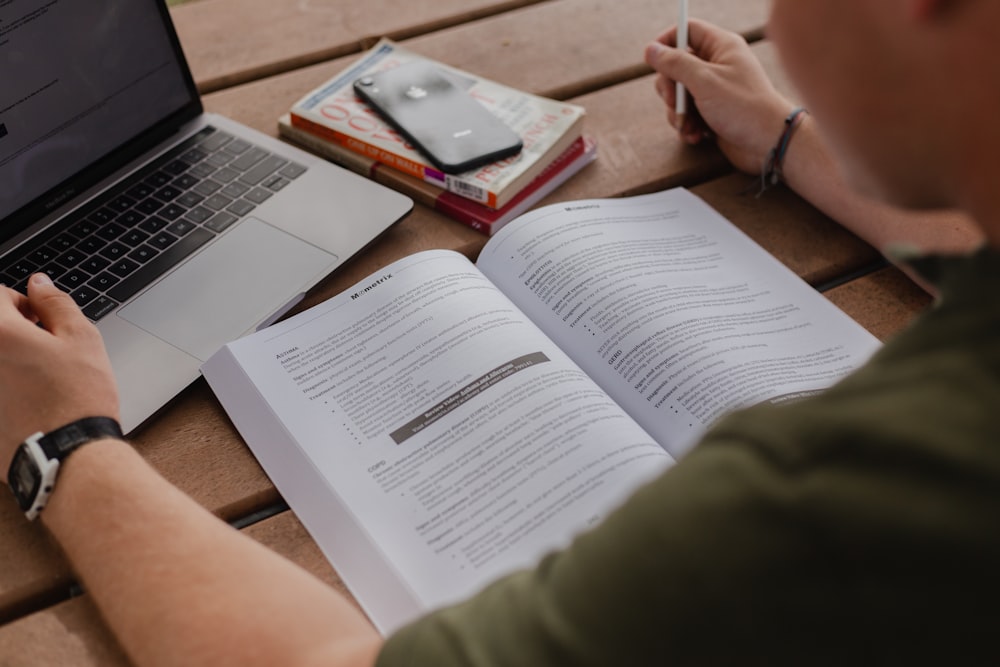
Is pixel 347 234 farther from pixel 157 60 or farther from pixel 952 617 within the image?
pixel 952 617

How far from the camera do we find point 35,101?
88 centimetres

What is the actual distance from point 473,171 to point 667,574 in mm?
679

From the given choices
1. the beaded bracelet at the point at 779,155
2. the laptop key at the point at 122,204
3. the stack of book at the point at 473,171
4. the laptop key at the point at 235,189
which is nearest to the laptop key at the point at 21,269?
the laptop key at the point at 122,204

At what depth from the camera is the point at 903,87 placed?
44cm

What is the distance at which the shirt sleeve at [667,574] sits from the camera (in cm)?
39

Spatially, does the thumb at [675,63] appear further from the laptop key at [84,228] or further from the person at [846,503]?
the laptop key at [84,228]

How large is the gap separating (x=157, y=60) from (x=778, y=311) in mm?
730

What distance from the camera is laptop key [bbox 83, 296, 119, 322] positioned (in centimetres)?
84

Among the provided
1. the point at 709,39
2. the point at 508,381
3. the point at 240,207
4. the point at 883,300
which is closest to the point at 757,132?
the point at 709,39

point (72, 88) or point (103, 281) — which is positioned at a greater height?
point (72, 88)

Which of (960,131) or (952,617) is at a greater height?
(960,131)

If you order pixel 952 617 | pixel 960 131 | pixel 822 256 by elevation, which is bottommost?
pixel 822 256

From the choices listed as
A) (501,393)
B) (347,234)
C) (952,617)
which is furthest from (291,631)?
(347,234)

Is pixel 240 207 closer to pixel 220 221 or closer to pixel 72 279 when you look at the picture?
pixel 220 221
